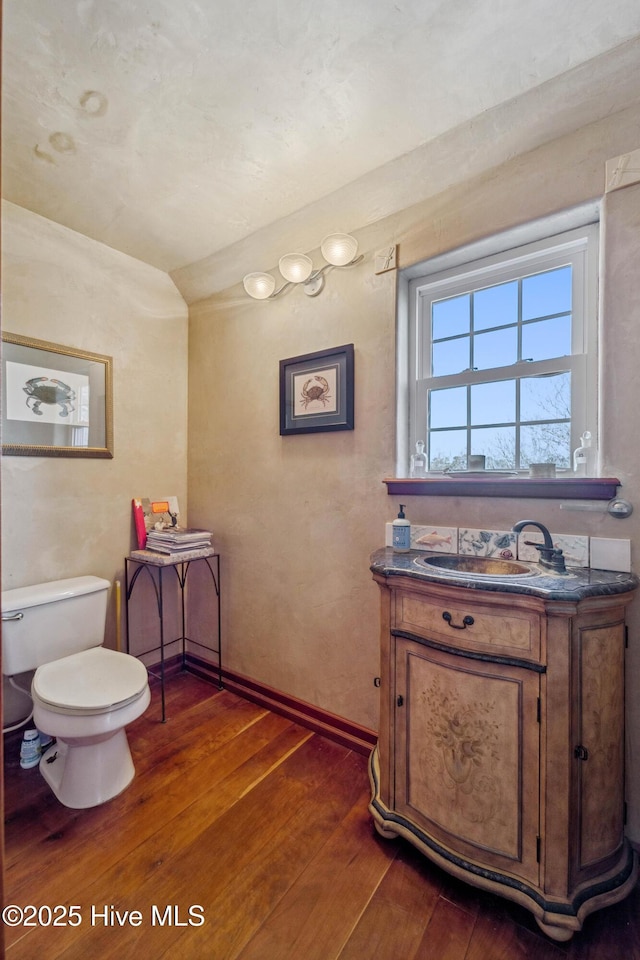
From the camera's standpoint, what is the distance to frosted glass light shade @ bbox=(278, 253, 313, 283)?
2.18 metres

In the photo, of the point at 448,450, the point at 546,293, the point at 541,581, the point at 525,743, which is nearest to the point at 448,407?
the point at 448,450

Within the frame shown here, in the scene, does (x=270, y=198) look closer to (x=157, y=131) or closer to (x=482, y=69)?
(x=157, y=131)

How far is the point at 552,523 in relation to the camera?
165 centimetres

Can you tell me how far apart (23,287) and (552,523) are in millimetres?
2481

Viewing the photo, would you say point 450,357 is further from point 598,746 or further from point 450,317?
point 598,746

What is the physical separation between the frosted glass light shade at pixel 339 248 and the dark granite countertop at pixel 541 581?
136cm

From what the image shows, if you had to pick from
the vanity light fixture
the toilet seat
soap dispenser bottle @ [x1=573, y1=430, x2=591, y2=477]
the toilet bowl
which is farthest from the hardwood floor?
the vanity light fixture

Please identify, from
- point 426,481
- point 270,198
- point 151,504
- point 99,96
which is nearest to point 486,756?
point 426,481

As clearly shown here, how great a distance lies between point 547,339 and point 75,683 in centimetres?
229

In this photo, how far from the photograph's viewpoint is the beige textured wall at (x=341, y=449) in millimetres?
1540

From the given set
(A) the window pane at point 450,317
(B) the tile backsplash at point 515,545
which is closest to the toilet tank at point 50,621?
(B) the tile backsplash at point 515,545

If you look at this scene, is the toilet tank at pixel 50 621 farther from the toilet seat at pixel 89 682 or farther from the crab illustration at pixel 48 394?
the crab illustration at pixel 48 394

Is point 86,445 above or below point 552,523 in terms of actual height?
above

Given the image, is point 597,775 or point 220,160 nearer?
point 597,775
